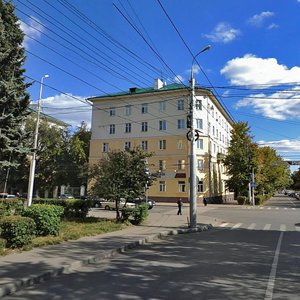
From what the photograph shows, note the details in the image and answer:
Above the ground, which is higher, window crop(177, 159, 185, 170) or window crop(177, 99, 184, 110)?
window crop(177, 99, 184, 110)

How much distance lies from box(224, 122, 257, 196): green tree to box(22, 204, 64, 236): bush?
44000 mm

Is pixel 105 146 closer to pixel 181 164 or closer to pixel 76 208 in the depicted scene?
pixel 181 164

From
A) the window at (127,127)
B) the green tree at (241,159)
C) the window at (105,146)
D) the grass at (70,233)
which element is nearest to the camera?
the grass at (70,233)

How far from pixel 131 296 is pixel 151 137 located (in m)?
51.9

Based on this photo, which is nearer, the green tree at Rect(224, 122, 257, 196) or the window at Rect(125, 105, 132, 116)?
the green tree at Rect(224, 122, 257, 196)

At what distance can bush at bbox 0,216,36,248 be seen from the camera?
35.3ft

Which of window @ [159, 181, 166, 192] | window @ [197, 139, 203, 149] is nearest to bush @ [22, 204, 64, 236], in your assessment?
window @ [159, 181, 166, 192]

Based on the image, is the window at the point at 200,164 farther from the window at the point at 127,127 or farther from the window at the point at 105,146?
the window at the point at 105,146

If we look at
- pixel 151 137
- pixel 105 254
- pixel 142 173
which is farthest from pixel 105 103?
pixel 105 254

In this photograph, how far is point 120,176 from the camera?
2031 cm

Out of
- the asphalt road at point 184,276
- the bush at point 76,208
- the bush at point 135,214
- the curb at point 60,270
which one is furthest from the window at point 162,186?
the asphalt road at point 184,276

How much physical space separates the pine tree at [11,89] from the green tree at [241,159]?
134ft

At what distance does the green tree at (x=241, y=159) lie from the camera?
54.8 meters

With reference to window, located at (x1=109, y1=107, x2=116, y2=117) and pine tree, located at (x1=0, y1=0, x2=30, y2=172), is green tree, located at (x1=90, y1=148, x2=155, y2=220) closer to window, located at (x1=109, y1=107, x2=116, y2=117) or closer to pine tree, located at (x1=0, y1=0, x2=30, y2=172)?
pine tree, located at (x1=0, y1=0, x2=30, y2=172)
